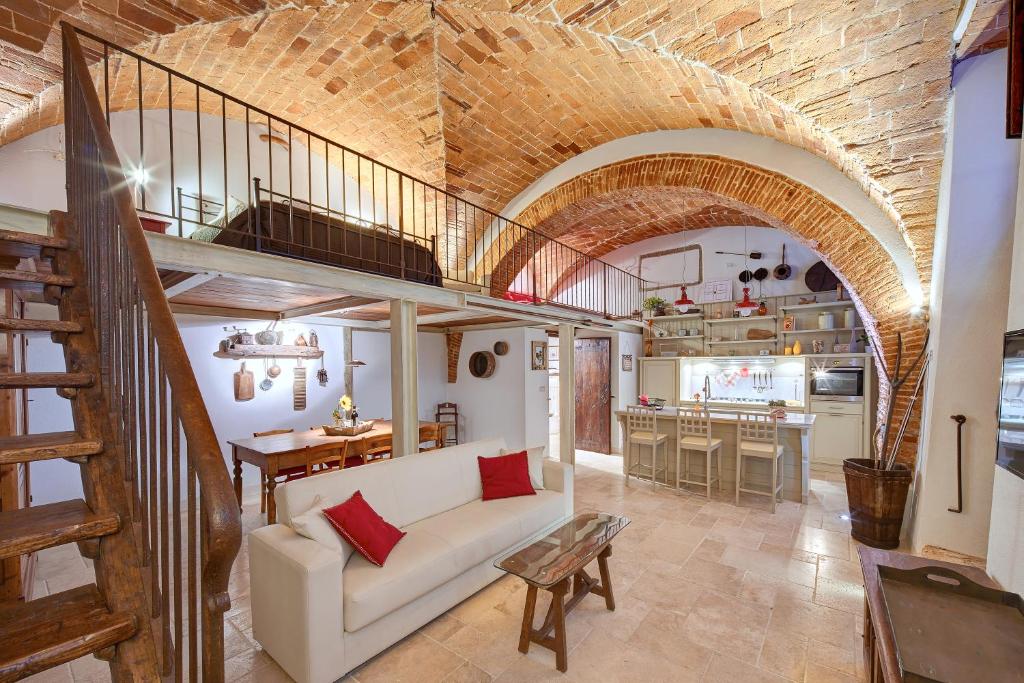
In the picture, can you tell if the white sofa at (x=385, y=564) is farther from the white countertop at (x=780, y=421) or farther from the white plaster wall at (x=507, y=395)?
the white plaster wall at (x=507, y=395)

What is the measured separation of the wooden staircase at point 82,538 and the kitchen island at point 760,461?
4943 mm

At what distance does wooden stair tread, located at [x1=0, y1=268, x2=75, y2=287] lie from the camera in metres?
1.61

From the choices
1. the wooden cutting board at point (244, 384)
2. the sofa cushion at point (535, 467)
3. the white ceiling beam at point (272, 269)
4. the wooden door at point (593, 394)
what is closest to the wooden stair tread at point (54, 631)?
the white ceiling beam at point (272, 269)

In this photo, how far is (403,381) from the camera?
3.83 m

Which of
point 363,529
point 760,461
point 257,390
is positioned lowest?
point 760,461

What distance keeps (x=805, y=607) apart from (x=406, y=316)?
3.69m

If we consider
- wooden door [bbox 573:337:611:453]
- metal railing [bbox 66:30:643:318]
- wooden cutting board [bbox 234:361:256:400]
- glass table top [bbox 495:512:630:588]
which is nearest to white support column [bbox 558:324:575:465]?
metal railing [bbox 66:30:643:318]

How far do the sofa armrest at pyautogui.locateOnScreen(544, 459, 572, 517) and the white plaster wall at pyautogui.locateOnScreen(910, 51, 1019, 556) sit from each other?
273 centimetres

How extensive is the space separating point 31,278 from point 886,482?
5.67 metres

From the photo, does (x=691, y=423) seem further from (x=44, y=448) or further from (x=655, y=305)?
(x=44, y=448)

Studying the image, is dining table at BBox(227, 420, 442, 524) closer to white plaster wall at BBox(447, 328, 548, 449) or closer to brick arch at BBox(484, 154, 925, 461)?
white plaster wall at BBox(447, 328, 548, 449)

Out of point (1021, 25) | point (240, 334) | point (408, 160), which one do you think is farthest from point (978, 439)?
point (240, 334)

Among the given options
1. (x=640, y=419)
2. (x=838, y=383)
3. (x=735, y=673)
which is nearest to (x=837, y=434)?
(x=838, y=383)

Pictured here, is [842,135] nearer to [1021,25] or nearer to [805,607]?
[1021,25]
